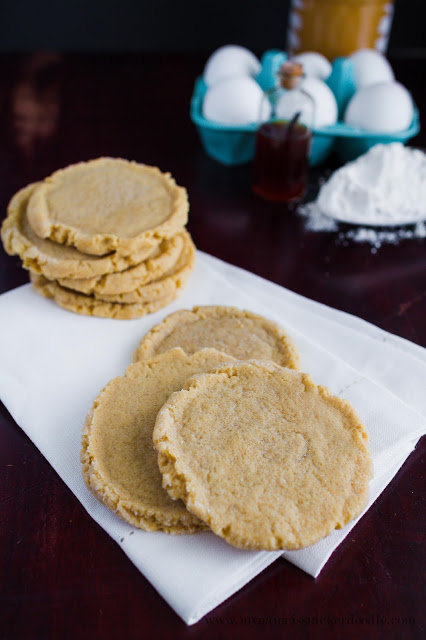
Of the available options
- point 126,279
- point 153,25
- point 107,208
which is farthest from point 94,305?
point 153,25

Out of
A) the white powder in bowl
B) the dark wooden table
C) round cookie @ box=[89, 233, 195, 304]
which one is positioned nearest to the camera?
the dark wooden table

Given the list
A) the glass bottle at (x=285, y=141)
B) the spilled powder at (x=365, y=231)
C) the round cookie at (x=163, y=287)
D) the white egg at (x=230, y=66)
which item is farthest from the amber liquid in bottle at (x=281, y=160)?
the round cookie at (x=163, y=287)

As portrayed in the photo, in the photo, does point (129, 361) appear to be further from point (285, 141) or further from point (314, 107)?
point (314, 107)

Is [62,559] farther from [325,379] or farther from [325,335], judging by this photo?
[325,335]

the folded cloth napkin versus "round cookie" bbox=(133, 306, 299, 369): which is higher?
"round cookie" bbox=(133, 306, 299, 369)

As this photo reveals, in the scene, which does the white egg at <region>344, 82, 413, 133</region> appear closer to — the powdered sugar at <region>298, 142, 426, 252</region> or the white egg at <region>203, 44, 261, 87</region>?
the powdered sugar at <region>298, 142, 426, 252</region>

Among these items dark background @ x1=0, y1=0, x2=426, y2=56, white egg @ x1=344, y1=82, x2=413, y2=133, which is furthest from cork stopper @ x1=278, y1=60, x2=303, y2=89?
dark background @ x1=0, y1=0, x2=426, y2=56

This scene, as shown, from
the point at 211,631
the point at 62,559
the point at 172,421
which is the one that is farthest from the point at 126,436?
the point at 211,631
